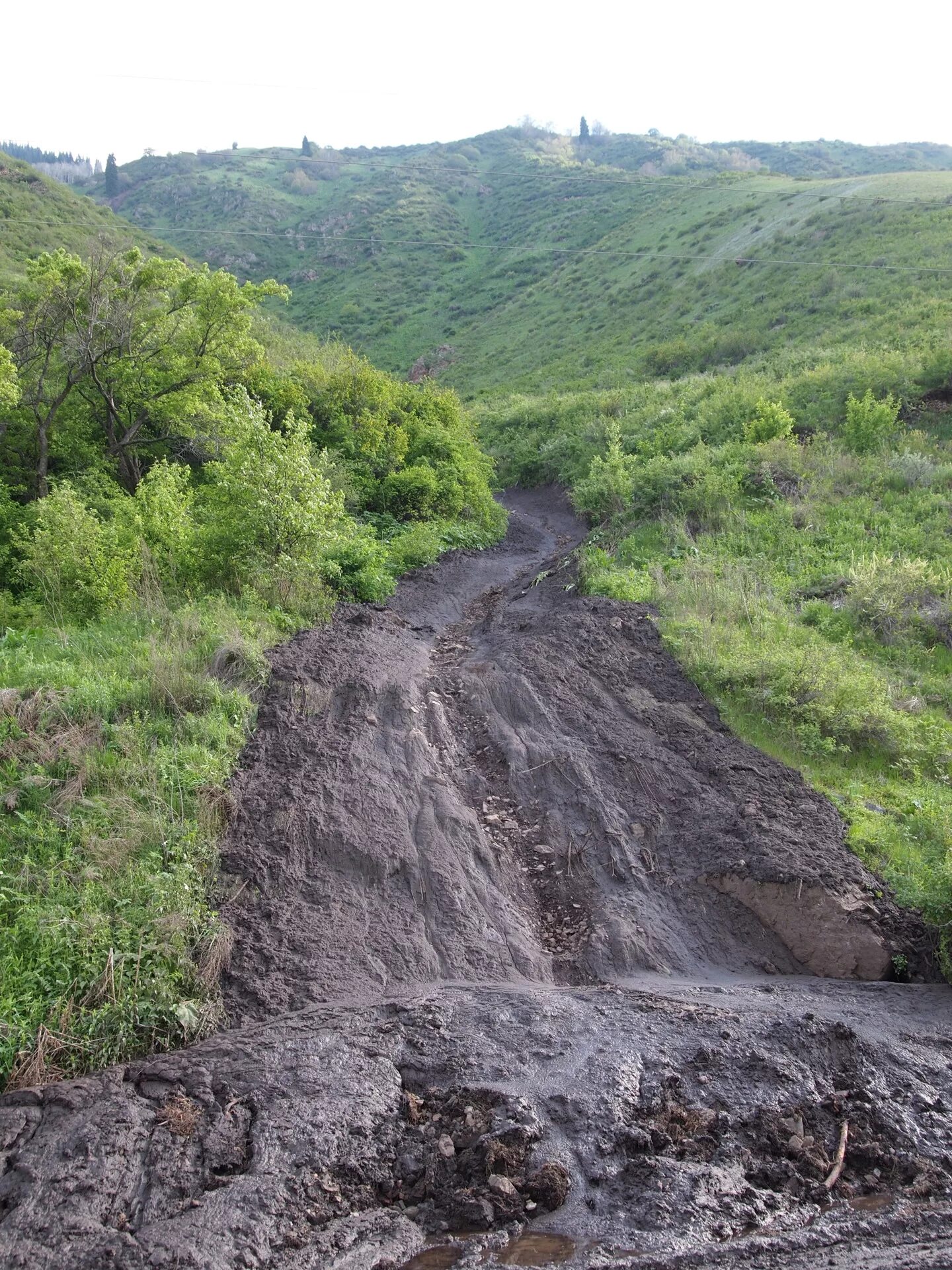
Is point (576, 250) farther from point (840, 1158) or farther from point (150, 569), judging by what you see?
point (840, 1158)

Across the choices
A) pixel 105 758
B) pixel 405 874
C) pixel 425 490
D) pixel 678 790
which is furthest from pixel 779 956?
pixel 425 490

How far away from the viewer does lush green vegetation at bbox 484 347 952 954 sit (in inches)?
293

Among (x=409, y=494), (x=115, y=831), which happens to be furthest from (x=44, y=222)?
(x=115, y=831)

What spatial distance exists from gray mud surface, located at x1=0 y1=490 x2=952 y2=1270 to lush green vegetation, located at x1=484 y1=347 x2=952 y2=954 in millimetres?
653

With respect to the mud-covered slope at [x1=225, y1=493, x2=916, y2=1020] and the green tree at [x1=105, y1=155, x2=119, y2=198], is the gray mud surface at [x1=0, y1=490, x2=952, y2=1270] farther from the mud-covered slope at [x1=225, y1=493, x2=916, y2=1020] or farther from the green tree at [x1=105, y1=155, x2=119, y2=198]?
the green tree at [x1=105, y1=155, x2=119, y2=198]

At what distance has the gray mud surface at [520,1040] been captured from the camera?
3.65 m

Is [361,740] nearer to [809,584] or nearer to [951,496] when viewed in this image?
[809,584]

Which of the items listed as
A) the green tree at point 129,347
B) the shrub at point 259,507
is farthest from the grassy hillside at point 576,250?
the shrub at point 259,507

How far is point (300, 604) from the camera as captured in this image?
10.0 m

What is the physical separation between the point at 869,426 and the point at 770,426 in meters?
1.97

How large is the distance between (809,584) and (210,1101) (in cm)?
989

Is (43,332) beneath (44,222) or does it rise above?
beneath

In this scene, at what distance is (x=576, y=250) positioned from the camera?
5147 cm

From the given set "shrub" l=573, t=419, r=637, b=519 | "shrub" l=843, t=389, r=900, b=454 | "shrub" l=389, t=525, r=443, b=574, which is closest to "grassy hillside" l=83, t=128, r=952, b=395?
"shrub" l=843, t=389, r=900, b=454
